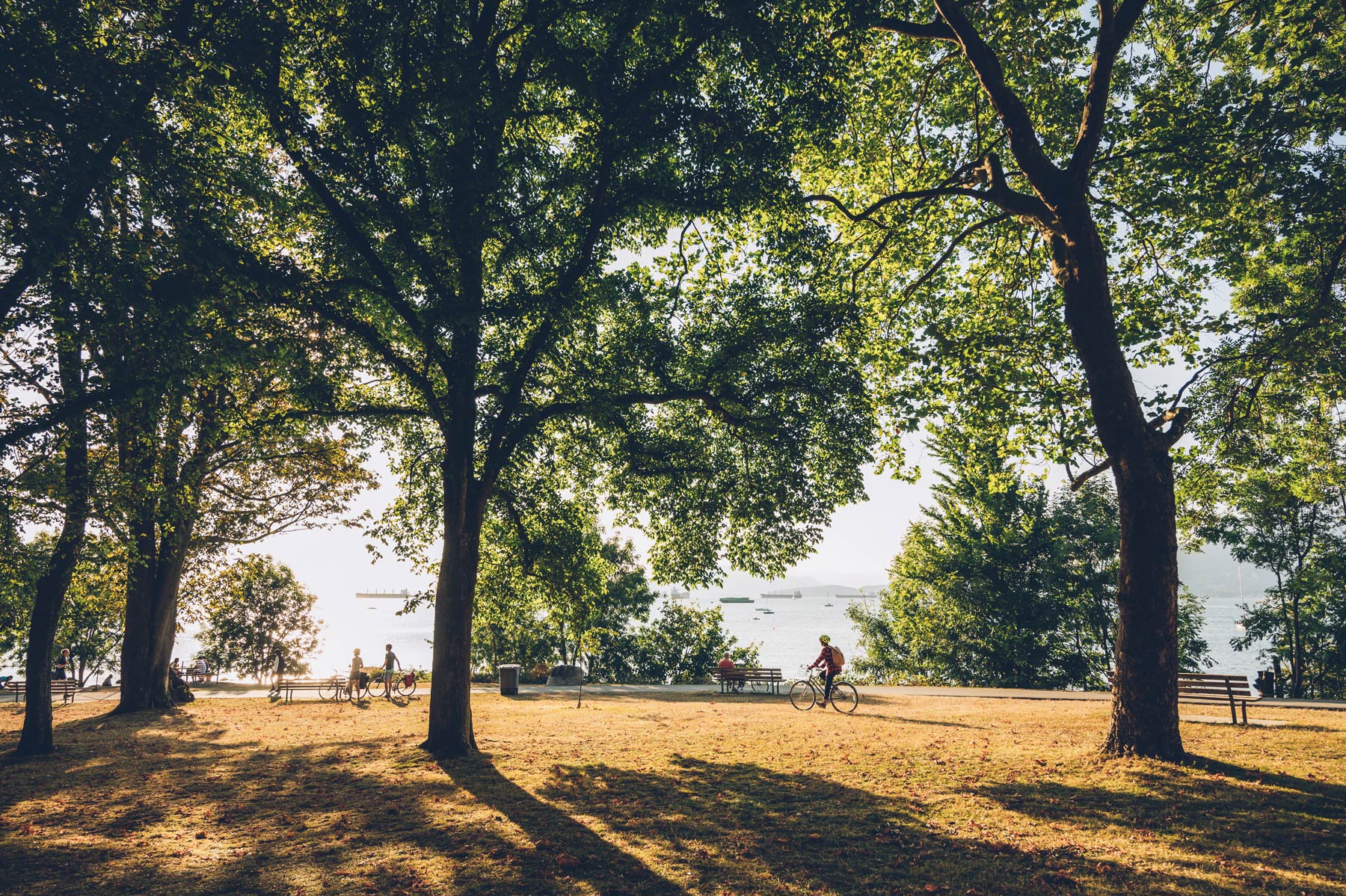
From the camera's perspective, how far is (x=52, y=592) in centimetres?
1172

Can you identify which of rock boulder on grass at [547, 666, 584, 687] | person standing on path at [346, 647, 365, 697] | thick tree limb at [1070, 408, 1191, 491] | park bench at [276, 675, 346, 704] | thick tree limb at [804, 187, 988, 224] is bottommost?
rock boulder on grass at [547, 666, 584, 687]

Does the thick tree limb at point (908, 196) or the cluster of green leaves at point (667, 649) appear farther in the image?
the cluster of green leaves at point (667, 649)

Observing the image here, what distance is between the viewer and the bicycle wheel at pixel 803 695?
18.1m

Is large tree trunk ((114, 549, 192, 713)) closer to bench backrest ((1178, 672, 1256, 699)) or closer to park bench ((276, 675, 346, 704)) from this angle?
park bench ((276, 675, 346, 704))

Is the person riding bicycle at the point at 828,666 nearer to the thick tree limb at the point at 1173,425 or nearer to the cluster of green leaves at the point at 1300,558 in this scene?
the thick tree limb at the point at 1173,425

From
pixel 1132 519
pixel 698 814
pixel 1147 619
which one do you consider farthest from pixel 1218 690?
pixel 698 814

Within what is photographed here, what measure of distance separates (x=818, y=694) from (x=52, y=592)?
699 inches

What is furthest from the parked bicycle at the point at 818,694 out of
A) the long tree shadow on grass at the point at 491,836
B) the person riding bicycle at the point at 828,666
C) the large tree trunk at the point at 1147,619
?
the large tree trunk at the point at 1147,619

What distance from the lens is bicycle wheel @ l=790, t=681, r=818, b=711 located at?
18109mm

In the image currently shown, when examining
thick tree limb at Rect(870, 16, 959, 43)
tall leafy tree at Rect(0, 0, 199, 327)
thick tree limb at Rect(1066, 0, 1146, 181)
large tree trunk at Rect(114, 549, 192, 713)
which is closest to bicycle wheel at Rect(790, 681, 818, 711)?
thick tree limb at Rect(1066, 0, 1146, 181)

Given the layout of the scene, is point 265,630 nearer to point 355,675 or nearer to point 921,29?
point 355,675

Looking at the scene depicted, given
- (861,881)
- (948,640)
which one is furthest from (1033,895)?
(948,640)

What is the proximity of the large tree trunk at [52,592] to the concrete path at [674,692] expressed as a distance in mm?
12463

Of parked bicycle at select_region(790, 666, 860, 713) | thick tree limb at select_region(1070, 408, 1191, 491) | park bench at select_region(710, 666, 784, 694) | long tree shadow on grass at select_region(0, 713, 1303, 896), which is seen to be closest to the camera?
long tree shadow on grass at select_region(0, 713, 1303, 896)
